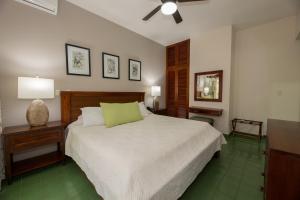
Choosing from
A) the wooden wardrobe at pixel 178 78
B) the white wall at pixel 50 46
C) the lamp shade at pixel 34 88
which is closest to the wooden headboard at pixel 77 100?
the white wall at pixel 50 46

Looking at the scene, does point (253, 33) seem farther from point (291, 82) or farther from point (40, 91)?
point (40, 91)

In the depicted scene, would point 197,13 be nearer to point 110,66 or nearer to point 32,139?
point 110,66

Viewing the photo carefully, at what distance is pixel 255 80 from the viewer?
11.6 ft

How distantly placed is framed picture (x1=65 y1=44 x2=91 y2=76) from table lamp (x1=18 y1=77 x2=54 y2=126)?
627 millimetres

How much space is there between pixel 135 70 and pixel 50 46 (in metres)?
1.93

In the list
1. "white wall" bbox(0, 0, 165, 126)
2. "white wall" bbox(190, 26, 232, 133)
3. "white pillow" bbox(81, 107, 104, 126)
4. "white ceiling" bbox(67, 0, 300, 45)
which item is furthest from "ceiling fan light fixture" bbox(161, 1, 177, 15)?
"white wall" bbox(190, 26, 232, 133)

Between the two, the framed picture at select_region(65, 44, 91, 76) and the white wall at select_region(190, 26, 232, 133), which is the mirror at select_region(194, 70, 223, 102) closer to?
the white wall at select_region(190, 26, 232, 133)

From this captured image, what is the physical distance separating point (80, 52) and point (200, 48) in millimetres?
3196

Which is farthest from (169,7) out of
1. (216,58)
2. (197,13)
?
(216,58)

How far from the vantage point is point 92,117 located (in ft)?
7.73

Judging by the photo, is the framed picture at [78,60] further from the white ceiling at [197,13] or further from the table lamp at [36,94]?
the white ceiling at [197,13]

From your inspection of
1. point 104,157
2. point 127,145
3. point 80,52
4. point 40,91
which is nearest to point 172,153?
point 127,145

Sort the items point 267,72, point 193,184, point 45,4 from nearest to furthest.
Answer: point 193,184
point 45,4
point 267,72

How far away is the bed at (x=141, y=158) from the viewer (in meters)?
1.12
